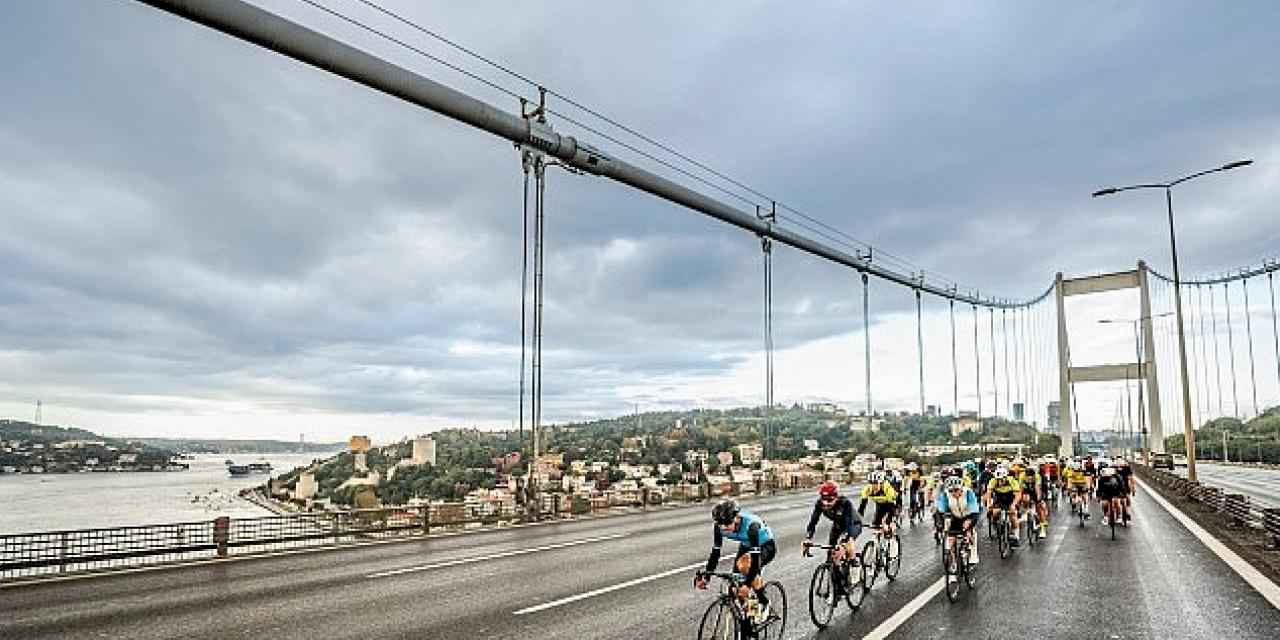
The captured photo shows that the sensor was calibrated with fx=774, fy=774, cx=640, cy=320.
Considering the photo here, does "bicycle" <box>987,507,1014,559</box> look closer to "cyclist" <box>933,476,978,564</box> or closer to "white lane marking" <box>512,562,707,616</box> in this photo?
"cyclist" <box>933,476,978,564</box>

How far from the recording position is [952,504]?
11023mm

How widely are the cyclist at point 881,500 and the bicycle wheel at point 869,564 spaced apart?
2.52ft

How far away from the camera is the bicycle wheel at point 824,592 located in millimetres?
8962

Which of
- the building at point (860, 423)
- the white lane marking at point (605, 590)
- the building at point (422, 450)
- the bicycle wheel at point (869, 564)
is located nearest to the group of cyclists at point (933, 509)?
the bicycle wheel at point (869, 564)

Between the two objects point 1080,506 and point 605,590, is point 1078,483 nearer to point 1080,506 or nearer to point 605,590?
point 1080,506

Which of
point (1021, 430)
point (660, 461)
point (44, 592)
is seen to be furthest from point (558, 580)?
point (1021, 430)

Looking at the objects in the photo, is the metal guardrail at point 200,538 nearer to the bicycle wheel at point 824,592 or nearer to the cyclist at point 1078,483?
the bicycle wheel at point 824,592

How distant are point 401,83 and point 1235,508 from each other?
22807 mm

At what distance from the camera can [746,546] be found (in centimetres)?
744

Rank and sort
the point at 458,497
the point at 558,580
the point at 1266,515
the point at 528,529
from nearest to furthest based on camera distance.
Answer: the point at 558,580
the point at 1266,515
the point at 528,529
the point at 458,497

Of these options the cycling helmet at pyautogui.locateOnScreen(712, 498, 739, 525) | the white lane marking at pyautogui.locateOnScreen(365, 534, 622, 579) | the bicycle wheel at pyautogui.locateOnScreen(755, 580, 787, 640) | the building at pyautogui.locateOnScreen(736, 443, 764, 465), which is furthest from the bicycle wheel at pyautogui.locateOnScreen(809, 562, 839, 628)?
the building at pyautogui.locateOnScreen(736, 443, 764, 465)

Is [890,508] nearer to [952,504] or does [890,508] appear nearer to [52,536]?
[952,504]

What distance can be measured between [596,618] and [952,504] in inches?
210

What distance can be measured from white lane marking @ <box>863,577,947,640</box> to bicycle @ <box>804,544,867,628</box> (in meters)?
0.56
